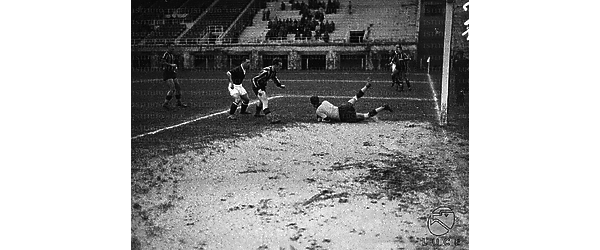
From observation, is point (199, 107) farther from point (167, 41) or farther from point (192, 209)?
point (192, 209)

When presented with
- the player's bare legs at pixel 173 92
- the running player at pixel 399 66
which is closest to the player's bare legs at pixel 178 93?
the player's bare legs at pixel 173 92

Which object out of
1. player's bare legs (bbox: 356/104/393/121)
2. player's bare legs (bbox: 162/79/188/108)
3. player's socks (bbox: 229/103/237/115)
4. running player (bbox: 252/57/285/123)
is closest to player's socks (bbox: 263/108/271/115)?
running player (bbox: 252/57/285/123)

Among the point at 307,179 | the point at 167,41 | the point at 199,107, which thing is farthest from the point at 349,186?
the point at 199,107

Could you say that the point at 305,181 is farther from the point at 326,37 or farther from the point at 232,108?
the point at 232,108

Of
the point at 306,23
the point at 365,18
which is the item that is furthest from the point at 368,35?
the point at 306,23

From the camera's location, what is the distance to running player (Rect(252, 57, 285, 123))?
16.9ft

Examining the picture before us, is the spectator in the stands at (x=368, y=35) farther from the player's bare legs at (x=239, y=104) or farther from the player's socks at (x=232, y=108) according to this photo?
the player's socks at (x=232, y=108)

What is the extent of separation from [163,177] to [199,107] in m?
2.62

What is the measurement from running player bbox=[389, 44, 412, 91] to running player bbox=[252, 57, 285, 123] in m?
1.07

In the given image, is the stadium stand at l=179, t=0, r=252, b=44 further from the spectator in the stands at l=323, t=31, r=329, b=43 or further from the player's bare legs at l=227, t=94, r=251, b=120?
the player's bare legs at l=227, t=94, r=251, b=120

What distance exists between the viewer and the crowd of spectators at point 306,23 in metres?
4.32

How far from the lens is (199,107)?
6.34m

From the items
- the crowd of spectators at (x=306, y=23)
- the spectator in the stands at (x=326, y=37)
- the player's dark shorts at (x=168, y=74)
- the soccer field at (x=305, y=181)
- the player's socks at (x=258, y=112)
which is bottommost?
the soccer field at (x=305, y=181)

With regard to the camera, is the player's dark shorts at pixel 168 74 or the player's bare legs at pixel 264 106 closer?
the player's dark shorts at pixel 168 74
